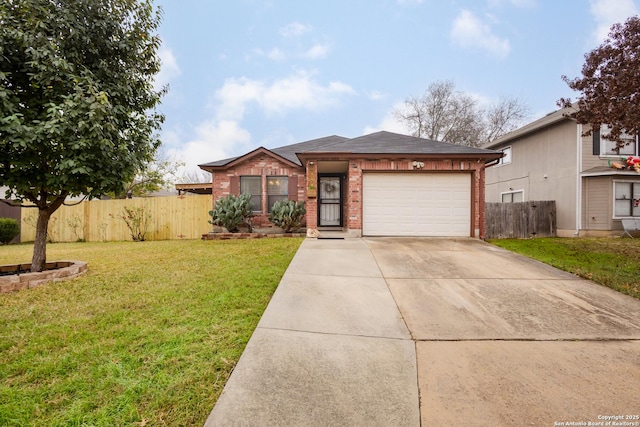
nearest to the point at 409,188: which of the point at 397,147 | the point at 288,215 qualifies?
the point at 397,147

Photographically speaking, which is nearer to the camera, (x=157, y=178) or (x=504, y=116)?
(x=157, y=178)

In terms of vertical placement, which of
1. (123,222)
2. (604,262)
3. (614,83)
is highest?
(614,83)

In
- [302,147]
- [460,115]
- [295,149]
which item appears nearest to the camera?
[295,149]

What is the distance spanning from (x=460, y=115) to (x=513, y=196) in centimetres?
1149

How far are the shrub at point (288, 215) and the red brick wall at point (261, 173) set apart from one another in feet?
3.91

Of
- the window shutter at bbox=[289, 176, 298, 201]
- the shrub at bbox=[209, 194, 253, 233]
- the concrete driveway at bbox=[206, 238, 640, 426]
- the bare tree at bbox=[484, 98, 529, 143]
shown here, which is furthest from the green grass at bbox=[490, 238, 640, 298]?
the bare tree at bbox=[484, 98, 529, 143]

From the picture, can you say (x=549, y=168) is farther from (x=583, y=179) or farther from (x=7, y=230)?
(x=7, y=230)

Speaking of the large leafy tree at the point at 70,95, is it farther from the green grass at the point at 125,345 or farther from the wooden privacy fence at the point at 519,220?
the wooden privacy fence at the point at 519,220

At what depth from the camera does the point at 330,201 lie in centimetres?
1248

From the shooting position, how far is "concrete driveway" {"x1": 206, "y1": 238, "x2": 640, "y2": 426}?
1928 mm

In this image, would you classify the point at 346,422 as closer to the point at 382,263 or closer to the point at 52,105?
the point at 382,263

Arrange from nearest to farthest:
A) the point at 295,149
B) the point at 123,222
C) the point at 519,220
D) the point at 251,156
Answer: the point at 251,156 < the point at 519,220 < the point at 123,222 < the point at 295,149

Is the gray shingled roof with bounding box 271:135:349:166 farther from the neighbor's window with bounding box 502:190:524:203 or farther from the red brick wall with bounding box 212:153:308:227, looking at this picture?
the neighbor's window with bounding box 502:190:524:203

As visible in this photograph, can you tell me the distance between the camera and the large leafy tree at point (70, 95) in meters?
4.29
